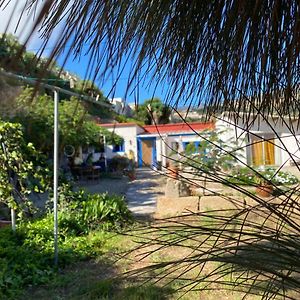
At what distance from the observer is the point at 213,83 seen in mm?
1342

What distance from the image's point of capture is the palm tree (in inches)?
37.6

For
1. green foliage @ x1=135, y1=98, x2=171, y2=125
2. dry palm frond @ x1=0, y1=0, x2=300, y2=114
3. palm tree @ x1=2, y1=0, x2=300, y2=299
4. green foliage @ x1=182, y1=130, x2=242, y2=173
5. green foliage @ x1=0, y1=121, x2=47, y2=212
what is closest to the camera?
dry palm frond @ x1=0, y1=0, x2=300, y2=114

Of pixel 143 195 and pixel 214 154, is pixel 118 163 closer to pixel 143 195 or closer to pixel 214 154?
pixel 143 195

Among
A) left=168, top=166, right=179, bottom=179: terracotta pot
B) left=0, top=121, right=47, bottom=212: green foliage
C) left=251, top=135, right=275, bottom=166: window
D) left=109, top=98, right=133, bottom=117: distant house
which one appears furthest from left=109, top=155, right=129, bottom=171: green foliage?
left=109, top=98, right=133, bottom=117: distant house

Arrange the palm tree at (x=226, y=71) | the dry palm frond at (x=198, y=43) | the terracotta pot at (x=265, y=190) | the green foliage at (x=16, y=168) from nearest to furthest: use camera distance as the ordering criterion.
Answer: the dry palm frond at (x=198, y=43) → the palm tree at (x=226, y=71) → the terracotta pot at (x=265, y=190) → the green foliage at (x=16, y=168)

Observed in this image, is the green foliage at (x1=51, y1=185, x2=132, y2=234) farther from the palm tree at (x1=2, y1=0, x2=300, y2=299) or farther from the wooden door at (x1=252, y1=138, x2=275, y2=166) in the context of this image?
the palm tree at (x1=2, y1=0, x2=300, y2=299)

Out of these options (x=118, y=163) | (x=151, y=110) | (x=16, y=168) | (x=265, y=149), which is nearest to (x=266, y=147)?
(x=265, y=149)

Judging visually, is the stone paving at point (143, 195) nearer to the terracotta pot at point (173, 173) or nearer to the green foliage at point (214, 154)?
the green foliage at point (214, 154)

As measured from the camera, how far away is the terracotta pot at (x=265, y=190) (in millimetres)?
1304

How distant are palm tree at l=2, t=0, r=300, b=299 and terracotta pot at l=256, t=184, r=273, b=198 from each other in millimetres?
50

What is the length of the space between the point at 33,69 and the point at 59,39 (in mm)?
75

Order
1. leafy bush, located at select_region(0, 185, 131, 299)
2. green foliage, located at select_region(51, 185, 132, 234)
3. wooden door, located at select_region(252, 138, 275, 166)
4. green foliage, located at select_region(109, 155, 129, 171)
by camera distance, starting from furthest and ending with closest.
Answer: green foliage, located at select_region(109, 155, 129, 171) → green foliage, located at select_region(51, 185, 132, 234) → leafy bush, located at select_region(0, 185, 131, 299) → wooden door, located at select_region(252, 138, 275, 166)

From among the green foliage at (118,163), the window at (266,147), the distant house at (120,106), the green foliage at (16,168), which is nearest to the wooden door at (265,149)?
the window at (266,147)

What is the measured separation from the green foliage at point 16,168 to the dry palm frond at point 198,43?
468cm
